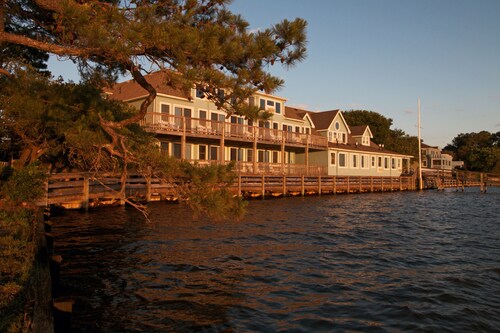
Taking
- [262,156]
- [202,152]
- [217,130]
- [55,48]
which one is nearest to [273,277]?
[55,48]

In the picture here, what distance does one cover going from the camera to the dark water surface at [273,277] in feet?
21.9

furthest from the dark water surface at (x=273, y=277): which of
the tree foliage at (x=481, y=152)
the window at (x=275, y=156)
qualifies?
the tree foliage at (x=481, y=152)

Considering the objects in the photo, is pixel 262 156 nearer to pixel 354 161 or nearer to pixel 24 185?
pixel 354 161

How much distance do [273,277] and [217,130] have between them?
71.4 ft

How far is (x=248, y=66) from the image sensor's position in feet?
25.7

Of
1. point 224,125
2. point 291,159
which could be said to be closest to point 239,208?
point 224,125

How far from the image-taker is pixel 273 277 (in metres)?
9.16

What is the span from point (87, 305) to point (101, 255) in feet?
12.0

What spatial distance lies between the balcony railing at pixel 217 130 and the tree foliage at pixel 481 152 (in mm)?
71311

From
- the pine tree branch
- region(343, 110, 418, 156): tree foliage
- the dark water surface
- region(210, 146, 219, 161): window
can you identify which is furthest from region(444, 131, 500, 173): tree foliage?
the pine tree branch

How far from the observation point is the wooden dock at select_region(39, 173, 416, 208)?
1649cm

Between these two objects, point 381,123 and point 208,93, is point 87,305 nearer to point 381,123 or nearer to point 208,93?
point 208,93

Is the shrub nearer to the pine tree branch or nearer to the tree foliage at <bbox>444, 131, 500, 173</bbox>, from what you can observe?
the pine tree branch

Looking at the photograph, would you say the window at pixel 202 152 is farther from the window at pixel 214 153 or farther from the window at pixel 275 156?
the window at pixel 275 156
